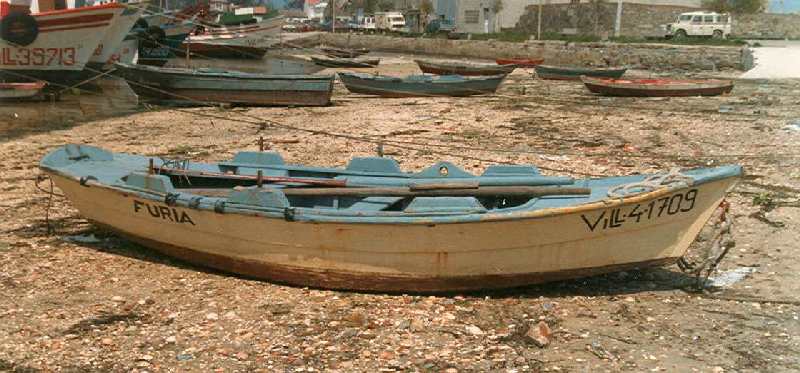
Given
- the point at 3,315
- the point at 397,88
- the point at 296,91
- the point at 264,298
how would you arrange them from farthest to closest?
the point at 397,88, the point at 296,91, the point at 264,298, the point at 3,315

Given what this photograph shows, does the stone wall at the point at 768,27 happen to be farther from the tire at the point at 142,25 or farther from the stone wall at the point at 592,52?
the tire at the point at 142,25

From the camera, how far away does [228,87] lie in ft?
64.5

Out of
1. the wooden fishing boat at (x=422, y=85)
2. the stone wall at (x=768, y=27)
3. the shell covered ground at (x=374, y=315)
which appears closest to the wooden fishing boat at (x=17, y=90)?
the wooden fishing boat at (x=422, y=85)

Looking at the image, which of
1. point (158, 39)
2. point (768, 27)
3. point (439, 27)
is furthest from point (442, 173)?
point (439, 27)

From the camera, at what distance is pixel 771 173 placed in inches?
448

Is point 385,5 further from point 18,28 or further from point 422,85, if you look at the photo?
point 18,28

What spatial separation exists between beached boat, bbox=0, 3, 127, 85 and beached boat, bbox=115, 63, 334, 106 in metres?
2.97

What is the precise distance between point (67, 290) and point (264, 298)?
1943 millimetres

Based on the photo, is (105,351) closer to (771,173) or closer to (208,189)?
(208,189)

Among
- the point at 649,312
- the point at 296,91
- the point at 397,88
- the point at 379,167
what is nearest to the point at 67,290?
the point at 379,167

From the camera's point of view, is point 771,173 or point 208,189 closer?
point 208,189

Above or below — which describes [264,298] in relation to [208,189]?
below

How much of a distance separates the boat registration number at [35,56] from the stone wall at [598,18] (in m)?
43.2

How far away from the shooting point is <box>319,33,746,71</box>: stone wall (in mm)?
35406
